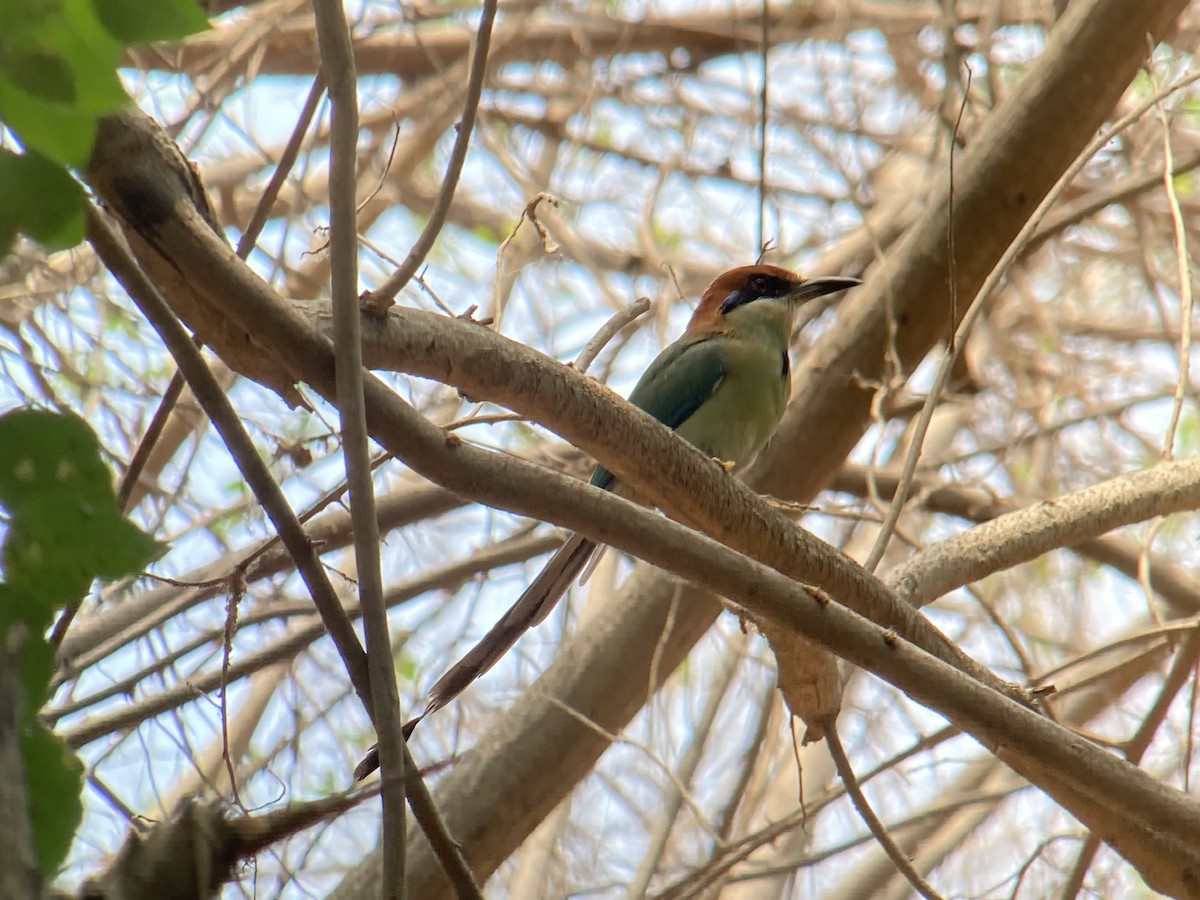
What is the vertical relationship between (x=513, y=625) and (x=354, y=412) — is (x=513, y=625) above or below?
above

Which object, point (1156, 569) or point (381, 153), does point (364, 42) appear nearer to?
point (381, 153)

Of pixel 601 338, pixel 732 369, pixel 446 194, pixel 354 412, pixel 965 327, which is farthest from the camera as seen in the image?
pixel 732 369

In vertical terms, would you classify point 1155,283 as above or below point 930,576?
above

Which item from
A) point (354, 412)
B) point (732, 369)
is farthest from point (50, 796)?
point (732, 369)

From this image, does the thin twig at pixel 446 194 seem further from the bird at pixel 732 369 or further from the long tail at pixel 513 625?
the bird at pixel 732 369

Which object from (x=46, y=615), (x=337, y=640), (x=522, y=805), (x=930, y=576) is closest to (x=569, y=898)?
(x=522, y=805)

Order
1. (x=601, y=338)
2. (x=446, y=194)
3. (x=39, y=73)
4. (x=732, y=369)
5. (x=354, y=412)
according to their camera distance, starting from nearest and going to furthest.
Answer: (x=39, y=73) → (x=354, y=412) → (x=446, y=194) → (x=601, y=338) → (x=732, y=369)

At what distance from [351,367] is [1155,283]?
4.64 metres

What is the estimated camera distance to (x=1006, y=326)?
20.9ft

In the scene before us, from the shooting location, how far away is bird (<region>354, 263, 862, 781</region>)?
4309 mm

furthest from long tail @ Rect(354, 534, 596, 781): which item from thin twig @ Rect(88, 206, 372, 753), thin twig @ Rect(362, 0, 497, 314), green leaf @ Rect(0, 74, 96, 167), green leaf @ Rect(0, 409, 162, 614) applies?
green leaf @ Rect(0, 74, 96, 167)

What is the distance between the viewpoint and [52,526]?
0.85m

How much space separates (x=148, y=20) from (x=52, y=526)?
34cm

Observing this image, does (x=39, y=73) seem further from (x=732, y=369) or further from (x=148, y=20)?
(x=732, y=369)
